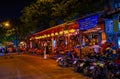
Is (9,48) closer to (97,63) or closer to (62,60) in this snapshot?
(62,60)

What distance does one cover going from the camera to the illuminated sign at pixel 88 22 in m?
22.0

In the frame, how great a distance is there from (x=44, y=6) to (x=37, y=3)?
7.89ft

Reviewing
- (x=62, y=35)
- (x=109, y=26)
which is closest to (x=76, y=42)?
(x=62, y=35)

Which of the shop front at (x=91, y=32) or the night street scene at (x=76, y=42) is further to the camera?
the shop front at (x=91, y=32)

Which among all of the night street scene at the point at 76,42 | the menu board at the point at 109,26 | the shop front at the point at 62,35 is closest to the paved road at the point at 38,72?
the night street scene at the point at 76,42

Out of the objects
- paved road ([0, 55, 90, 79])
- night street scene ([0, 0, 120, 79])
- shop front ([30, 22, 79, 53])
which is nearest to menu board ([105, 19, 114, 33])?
night street scene ([0, 0, 120, 79])

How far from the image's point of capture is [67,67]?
24016 mm

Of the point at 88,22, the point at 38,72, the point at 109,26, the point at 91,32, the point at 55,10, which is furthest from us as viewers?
the point at 55,10

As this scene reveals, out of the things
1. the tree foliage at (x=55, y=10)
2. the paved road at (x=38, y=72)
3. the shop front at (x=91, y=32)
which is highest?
the tree foliage at (x=55, y=10)

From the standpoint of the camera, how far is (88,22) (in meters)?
23.2

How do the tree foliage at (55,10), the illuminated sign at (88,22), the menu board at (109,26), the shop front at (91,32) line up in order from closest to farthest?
the menu board at (109,26) → the illuminated sign at (88,22) → the shop front at (91,32) → the tree foliage at (55,10)

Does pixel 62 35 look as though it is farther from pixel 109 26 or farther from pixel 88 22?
pixel 109 26

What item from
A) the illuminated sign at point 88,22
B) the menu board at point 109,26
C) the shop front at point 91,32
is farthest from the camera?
the shop front at point 91,32

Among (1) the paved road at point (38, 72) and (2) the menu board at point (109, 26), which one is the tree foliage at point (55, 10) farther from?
(1) the paved road at point (38, 72)
